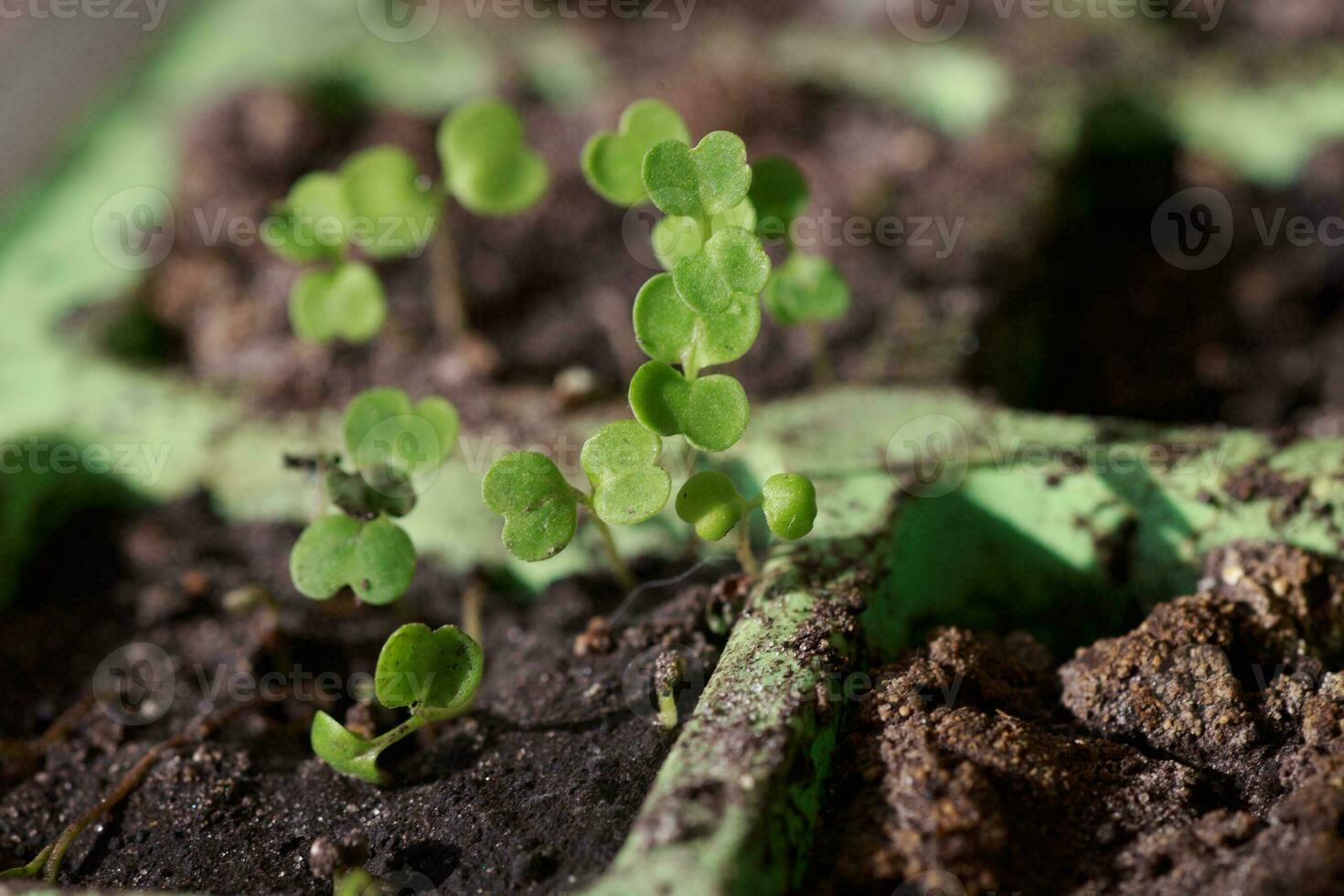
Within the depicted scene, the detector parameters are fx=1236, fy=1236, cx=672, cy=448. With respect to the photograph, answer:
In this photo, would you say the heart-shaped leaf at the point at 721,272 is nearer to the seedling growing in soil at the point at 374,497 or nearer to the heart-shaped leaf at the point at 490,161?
the seedling growing in soil at the point at 374,497

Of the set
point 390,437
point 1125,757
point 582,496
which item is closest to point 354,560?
point 390,437

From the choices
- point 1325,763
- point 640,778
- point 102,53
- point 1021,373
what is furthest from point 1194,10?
point 102,53

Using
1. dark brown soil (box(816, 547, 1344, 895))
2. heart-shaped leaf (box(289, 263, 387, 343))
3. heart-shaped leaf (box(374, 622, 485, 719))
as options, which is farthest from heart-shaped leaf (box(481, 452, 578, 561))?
heart-shaped leaf (box(289, 263, 387, 343))

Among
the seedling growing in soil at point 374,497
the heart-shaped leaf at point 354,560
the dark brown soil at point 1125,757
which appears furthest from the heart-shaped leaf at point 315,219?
the dark brown soil at point 1125,757

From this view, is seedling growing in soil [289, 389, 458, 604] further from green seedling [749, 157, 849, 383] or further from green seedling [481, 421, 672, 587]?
green seedling [749, 157, 849, 383]

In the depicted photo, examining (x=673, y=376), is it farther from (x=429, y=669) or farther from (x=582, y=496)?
(x=429, y=669)

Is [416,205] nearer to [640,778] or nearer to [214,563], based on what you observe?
[214,563]
